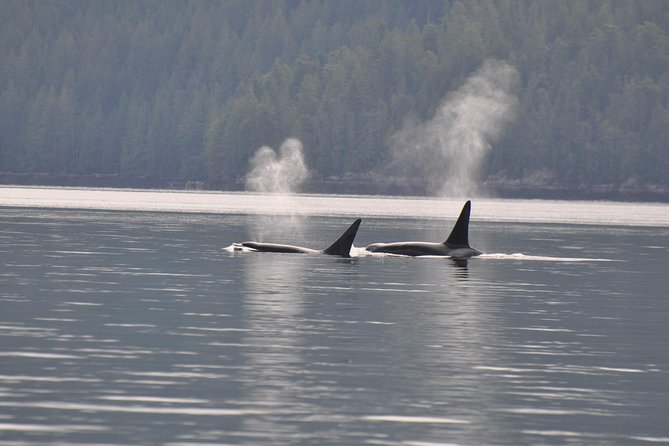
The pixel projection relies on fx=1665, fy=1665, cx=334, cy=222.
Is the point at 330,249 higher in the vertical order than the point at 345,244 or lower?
lower

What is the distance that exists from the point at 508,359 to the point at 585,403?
5199 millimetres

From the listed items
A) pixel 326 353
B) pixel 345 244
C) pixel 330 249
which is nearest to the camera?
pixel 326 353

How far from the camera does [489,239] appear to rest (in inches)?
3492

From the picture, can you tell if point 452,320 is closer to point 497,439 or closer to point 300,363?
point 300,363

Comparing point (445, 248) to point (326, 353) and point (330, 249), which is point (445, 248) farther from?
point (326, 353)

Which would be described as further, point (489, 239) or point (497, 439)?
point (489, 239)

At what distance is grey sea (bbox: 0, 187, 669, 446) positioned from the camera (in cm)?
2255

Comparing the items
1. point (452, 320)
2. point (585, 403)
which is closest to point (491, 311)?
point (452, 320)

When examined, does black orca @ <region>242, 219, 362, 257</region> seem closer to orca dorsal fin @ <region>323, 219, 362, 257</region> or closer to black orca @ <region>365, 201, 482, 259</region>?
orca dorsal fin @ <region>323, 219, 362, 257</region>

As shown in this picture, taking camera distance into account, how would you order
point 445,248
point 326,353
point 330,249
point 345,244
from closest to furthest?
point 326,353 → point 345,244 → point 330,249 → point 445,248

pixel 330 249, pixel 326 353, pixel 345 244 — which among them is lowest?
pixel 326 353

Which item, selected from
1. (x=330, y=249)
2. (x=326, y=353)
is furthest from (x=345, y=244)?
(x=326, y=353)

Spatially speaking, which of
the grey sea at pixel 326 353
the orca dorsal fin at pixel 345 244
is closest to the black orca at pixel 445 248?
the orca dorsal fin at pixel 345 244

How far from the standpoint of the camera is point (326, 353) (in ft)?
99.3
